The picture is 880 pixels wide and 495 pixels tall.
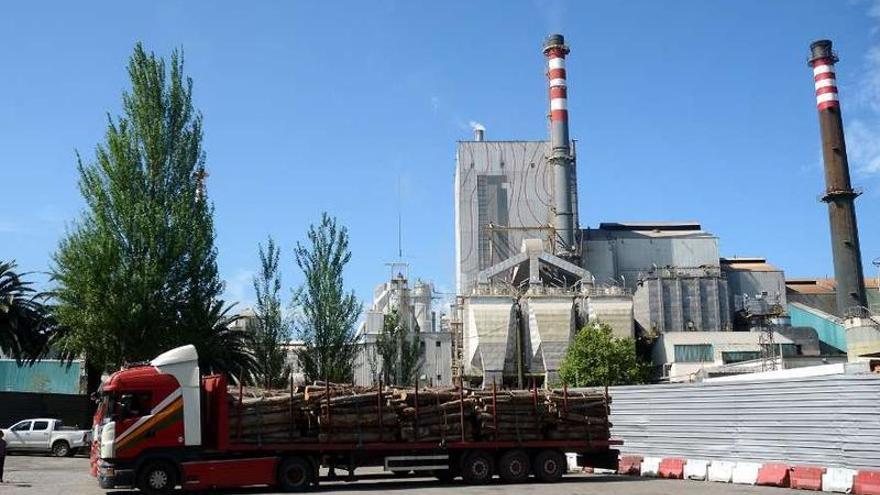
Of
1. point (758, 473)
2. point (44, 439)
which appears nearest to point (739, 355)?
point (758, 473)

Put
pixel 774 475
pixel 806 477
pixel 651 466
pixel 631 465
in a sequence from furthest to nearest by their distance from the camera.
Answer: pixel 631 465 < pixel 651 466 < pixel 774 475 < pixel 806 477

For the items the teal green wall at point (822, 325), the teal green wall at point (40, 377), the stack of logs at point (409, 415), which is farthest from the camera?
the teal green wall at point (822, 325)

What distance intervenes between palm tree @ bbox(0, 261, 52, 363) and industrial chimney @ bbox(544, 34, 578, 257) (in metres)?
52.5

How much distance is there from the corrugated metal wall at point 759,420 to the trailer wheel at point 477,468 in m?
6.31

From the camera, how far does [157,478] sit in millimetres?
18266

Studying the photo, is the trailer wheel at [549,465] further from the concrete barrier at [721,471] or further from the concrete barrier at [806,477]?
the concrete barrier at [806,477]

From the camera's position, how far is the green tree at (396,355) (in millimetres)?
47281

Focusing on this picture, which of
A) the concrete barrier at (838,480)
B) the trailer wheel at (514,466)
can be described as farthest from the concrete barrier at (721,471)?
the trailer wheel at (514,466)

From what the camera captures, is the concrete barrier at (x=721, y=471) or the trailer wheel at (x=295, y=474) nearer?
the trailer wheel at (x=295, y=474)

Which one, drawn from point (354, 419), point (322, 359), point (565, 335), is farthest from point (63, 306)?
point (565, 335)

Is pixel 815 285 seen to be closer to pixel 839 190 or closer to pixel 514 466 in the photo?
pixel 839 190

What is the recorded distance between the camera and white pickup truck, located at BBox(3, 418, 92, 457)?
33.3m

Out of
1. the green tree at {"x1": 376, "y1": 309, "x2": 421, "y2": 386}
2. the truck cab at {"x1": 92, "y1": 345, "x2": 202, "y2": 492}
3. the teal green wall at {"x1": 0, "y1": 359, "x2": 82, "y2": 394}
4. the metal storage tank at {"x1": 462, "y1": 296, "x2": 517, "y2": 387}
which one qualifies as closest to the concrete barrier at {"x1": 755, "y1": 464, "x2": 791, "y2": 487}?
the truck cab at {"x1": 92, "y1": 345, "x2": 202, "y2": 492}

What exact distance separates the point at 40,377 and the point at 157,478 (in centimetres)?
5399
